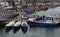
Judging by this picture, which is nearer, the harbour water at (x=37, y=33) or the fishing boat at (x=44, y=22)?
the harbour water at (x=37, y=33)

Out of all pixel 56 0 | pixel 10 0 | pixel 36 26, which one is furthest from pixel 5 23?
pixel 56 0

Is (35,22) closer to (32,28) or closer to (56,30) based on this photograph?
(32,28)

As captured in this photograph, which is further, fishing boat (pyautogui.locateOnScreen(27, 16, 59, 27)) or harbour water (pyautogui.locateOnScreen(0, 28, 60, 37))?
fishing boat (pyautogui.locateOnScreen(27, 16, 59, 27))

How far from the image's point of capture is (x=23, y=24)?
119ft

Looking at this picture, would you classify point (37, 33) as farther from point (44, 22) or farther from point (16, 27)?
point (44, 22)

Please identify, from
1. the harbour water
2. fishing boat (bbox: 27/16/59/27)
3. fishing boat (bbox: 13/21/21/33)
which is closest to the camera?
the harbour water

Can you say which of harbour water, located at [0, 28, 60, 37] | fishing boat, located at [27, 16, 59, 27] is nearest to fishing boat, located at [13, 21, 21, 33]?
harbour water, located at [0, 28, 60, 37]

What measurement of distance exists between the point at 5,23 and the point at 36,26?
4.25 m

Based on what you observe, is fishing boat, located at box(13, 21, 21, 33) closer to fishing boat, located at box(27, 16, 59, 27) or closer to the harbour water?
the harbour water

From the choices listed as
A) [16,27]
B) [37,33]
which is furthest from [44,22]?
[37,33]

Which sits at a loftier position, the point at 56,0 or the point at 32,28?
the point at 32,28

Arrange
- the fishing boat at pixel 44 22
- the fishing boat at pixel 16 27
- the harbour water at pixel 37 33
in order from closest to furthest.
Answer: the harbour water at pixel 37 33, the fishing boat at pixel 16 27, the fishing boat at pixel 44 22

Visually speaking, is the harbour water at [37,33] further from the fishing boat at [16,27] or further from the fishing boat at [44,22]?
the fishing boat at [44,22]

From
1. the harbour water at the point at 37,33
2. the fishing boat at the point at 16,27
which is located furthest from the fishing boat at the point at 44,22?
the fishing boat at the point at 16,27
